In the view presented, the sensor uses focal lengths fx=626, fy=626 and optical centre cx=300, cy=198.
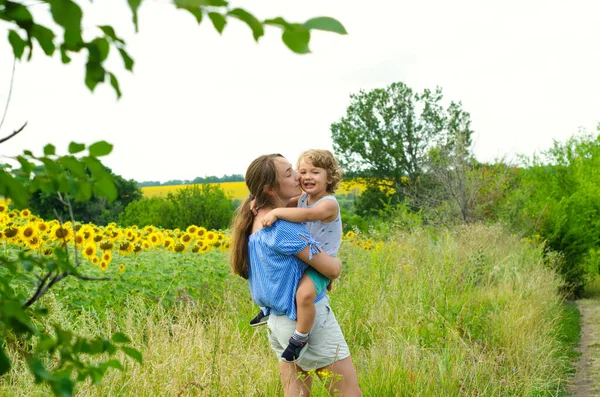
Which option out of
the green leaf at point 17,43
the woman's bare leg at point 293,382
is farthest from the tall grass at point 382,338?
the green leaf at point 17,43

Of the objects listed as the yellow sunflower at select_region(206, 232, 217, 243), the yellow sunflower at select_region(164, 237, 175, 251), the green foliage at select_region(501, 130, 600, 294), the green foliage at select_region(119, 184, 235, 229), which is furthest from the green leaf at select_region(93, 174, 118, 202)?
the green foliage at select_region(119, 184, 235, 229)

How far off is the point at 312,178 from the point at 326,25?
2.41 m

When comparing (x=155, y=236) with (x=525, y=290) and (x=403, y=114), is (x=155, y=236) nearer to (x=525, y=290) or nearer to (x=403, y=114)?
(x=525, y=290)

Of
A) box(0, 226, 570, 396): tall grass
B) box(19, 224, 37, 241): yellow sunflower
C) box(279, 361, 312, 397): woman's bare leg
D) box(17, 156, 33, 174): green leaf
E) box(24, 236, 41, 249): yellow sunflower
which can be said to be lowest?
box(0, 226, 570, 396): tall grass

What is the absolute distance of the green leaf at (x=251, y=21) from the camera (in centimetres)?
94

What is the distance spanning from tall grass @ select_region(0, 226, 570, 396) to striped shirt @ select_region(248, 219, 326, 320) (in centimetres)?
→ 62

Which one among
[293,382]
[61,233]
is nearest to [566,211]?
[293,382]

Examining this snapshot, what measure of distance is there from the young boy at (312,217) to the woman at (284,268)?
5 cm

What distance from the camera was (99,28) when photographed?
112 centimetres

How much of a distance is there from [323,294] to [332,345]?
0.25 meters

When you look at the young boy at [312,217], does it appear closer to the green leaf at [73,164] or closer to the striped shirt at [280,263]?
the striped shirt at [280,263]

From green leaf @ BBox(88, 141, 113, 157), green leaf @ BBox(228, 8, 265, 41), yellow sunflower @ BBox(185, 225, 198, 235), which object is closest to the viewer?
green leaf @ BBox(228, 8, 265, 41)

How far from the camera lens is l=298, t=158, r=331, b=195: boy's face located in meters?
3.26

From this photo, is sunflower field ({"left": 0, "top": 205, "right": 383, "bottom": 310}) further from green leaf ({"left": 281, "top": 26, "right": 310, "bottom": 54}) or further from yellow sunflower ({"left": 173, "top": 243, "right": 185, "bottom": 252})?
green leaf ({"left": 281, "top": 26, "right": 310, "bottom": 54})
